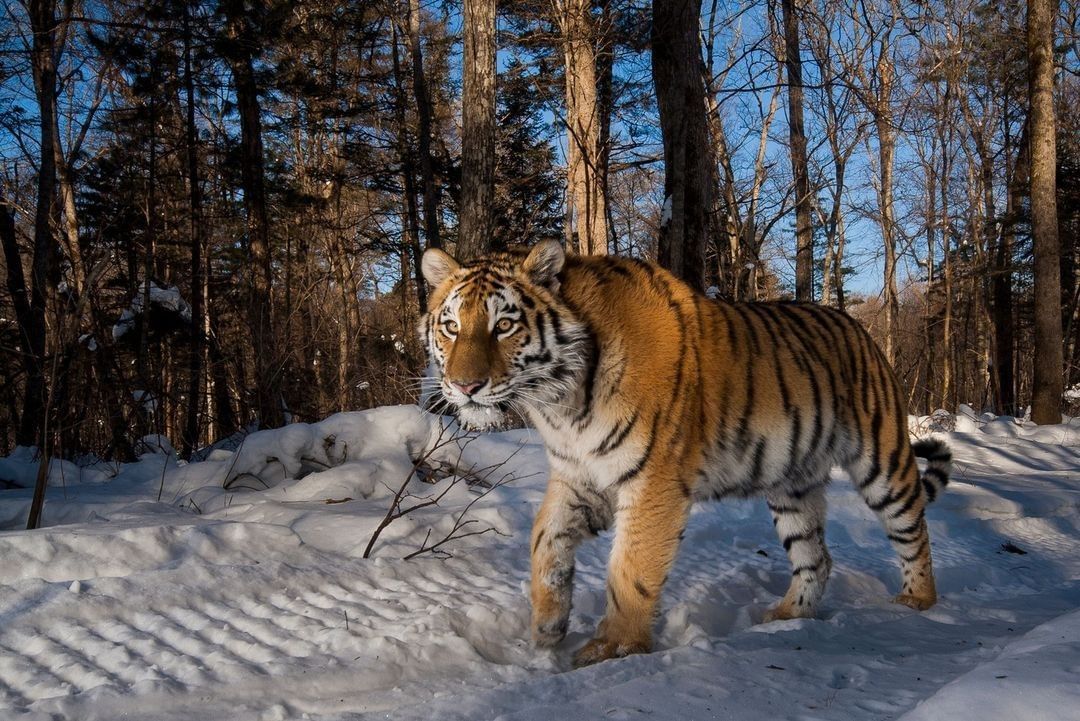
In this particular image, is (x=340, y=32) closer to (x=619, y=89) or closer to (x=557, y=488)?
(x=619, y=89)

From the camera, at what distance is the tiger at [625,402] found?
2877 mm

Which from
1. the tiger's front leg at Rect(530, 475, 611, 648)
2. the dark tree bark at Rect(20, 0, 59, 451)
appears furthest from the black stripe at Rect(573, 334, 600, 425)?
the dark tree bark at Rect(20, 0, 59, 451)

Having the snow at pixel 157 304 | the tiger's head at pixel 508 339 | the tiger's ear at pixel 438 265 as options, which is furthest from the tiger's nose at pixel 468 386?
the snow at pixel 157 304

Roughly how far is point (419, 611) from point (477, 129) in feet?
18.4

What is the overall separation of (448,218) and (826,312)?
816 inches

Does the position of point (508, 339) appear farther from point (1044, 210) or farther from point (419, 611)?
point (1044, 210)

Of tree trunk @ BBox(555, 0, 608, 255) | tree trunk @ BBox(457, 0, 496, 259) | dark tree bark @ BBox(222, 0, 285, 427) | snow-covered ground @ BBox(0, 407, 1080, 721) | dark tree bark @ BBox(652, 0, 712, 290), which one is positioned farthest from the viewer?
tree trunk @ BBox(555, 0, 608, 255)

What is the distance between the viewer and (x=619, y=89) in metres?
17.7

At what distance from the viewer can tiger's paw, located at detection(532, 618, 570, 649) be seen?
2.88 m

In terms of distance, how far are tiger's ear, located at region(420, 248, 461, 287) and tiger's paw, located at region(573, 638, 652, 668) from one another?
1.72 metres

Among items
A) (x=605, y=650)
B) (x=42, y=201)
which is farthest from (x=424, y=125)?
(x=605, y=650)

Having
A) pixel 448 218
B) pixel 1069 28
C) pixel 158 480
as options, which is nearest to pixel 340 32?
pixel 448 218

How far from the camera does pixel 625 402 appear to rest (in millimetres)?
2947

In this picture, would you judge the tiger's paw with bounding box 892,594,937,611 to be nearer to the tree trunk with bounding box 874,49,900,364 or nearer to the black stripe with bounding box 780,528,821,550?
the black stripe with bounding box 780,528,821,550
